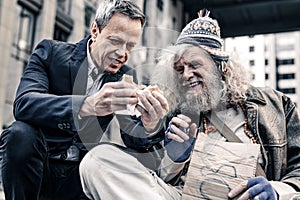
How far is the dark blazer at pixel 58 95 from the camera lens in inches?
76.6

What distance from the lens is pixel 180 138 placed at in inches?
80.7

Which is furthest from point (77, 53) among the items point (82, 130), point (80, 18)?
point (80, 18)

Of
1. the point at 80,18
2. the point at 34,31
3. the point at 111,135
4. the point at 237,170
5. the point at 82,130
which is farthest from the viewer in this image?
the point at 80,18

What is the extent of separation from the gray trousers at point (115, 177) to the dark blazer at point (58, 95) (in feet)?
0.51

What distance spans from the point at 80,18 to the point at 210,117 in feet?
40.3

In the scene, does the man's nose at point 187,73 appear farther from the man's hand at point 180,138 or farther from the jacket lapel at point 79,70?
the jacket lapel at point 79,70

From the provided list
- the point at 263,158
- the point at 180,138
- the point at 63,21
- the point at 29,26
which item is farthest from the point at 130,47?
the point at 63,21

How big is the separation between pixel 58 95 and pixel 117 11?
0.50 m

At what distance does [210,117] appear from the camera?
90.6 inches

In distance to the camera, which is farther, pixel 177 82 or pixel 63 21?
pixel 63 21

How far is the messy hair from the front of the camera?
2.29 meters

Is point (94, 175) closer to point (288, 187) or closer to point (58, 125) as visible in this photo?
point (58, 125)

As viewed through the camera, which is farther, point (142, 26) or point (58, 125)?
point (142, 26)

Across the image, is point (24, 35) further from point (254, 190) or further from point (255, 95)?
point (254, 190)
